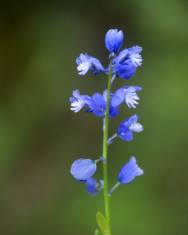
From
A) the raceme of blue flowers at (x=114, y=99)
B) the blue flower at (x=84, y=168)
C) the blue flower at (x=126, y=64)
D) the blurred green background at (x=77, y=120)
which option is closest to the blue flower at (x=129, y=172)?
the raceme of blue flowers at (x=114, y=99)

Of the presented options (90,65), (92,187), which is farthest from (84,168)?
(90,65)

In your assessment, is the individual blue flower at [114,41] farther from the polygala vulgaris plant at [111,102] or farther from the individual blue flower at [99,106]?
the individual blue flower at [99,106]

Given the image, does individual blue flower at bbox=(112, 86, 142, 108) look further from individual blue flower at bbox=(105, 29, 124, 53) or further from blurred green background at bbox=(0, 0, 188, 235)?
blurred green background at bbox=(0, 0, 188, 235)

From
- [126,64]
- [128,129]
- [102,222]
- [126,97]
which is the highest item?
[126,64]

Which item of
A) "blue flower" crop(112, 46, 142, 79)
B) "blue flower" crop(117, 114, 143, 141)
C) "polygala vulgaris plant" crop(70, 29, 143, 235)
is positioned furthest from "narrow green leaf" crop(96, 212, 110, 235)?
"blue flower" crop(112, 46, 142, 79)

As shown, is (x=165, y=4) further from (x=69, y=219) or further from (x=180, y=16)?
(x=69, y=219)

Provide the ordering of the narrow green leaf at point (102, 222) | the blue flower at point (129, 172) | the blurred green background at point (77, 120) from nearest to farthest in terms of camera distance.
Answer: the narrow green leaf at point (102, 222), the blue flower at point (129, 172), the blurred green background at point (77, 120)

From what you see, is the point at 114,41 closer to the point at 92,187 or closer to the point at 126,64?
the point at 126,64
